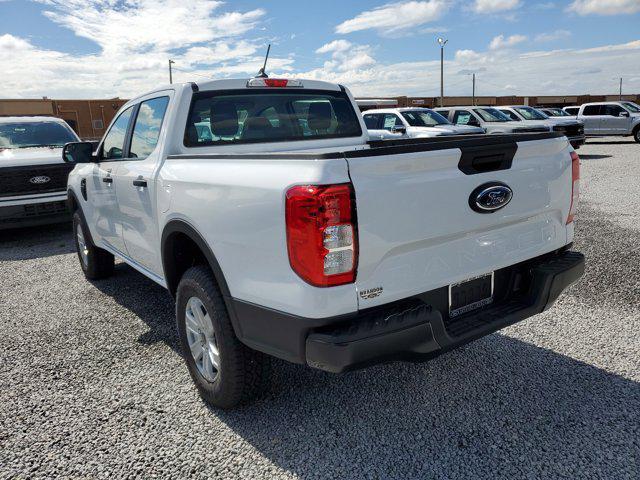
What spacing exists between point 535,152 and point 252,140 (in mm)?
1937

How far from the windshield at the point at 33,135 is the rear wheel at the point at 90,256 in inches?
168

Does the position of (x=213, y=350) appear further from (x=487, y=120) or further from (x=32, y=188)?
(x=487, y=120)

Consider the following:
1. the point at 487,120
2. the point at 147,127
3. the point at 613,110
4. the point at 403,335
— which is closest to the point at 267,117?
the point at 147,127

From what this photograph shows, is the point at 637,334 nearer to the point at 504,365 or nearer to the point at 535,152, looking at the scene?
the point at 504,365

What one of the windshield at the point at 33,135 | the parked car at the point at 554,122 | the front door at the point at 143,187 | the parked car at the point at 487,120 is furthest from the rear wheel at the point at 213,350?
the parked car at the point at 554,122

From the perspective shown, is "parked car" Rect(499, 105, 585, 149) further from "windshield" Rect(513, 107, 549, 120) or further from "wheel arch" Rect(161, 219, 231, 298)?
"wheel arch" Rect(161, 219, 231, 298)

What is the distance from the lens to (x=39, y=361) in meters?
3.91

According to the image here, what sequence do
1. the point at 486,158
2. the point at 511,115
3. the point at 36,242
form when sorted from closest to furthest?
the point at 486,158 → the point at 36,242 → the point at 511,115

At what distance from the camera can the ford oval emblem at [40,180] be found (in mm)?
7973

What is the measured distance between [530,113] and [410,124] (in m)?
6.80

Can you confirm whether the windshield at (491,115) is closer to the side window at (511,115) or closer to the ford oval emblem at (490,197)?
the side window at (511,115)

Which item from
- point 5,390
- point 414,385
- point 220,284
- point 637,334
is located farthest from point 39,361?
point 637,334

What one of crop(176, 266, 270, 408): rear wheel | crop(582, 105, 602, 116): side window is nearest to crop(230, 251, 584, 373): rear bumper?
crop(176, 266, 270, 408): rear wheel

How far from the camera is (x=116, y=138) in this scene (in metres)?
4.65
